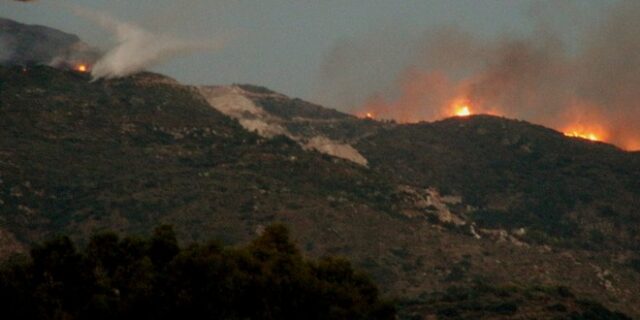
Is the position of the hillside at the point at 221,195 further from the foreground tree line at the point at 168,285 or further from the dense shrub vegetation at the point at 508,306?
the foreground tree line at the point at 168,285

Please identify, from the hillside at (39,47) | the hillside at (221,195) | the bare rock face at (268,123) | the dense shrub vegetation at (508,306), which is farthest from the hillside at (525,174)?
the hillside at (39,47)

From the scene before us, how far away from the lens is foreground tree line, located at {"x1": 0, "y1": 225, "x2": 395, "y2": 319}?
5825 centimetres

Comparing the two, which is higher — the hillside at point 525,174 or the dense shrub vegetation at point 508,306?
the hillside at point 525,174

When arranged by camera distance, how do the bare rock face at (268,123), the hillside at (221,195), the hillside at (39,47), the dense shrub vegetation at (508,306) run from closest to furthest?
the dense shrub vegetation at (508,306), the hillside at (221,195), the bare rock face at (268,123), the hillside at (39,47)

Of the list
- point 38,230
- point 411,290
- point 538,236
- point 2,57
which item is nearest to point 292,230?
point 411,290

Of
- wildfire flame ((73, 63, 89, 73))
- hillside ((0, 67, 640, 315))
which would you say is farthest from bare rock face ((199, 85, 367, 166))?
wildfire flame ((73, 63, 89, 73))

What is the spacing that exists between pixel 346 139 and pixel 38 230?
280ft

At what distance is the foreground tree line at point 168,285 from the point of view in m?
58.2

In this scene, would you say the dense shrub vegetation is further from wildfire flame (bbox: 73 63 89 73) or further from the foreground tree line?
wildfire flame (bbox: 73 63 89 73)

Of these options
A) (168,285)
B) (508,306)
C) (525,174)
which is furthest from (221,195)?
(525,174)

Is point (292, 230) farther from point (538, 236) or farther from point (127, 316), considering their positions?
point (127, 316)

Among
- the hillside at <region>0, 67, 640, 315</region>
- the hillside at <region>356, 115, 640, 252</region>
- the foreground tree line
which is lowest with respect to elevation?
the foreground tree line

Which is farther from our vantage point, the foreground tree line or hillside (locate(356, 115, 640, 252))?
hillside (locate(356, 115, 640, 252))

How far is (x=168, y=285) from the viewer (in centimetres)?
5966
